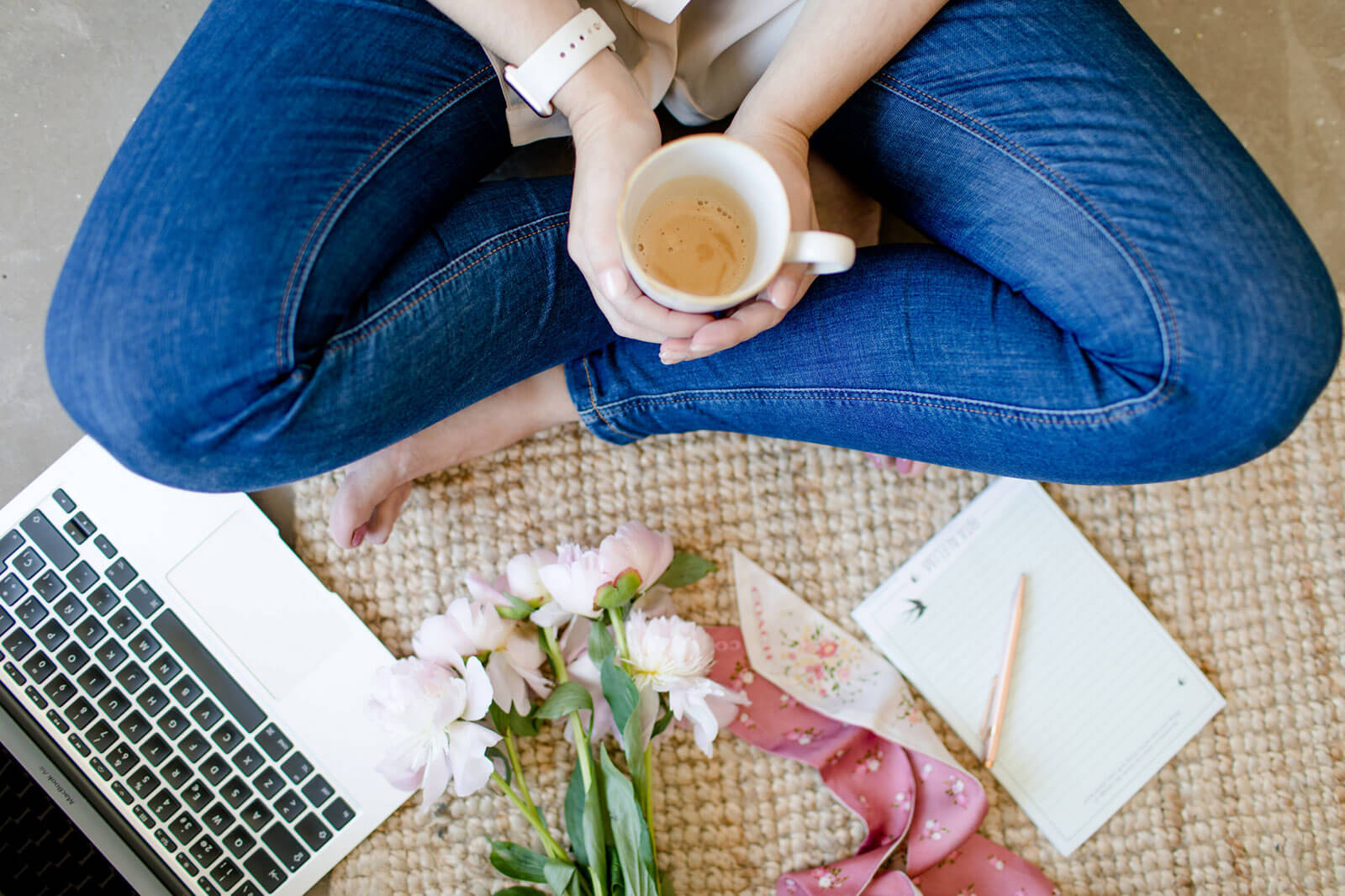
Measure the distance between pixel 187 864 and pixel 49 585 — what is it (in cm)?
26

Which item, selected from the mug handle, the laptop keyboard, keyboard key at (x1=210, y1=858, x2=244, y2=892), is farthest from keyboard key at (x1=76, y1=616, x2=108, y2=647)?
the mug handle

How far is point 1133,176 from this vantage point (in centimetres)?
58

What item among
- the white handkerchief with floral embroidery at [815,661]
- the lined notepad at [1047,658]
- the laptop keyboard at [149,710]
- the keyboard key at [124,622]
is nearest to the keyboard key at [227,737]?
the laptop keyboard at [149,710]

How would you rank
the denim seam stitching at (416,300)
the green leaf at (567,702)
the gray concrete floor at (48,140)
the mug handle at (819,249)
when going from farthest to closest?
the gray concrete floor at (48,140) → the green leaf at (567,702) → the denim seam stitching at (416,300) → the mug handle at (819,249)

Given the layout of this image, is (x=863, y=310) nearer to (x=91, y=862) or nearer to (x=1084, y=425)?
(x=1084, y=425)

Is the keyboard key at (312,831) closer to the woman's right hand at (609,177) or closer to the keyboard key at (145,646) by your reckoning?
the keyboard key at (145,646)

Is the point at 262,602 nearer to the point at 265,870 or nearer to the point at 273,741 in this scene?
the point at 273,741

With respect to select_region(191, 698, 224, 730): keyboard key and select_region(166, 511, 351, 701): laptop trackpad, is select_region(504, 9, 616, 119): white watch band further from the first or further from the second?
select_region(191, 698, 224, 730): keyboard key

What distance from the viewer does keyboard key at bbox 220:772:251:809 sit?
0.69 m

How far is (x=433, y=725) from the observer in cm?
62

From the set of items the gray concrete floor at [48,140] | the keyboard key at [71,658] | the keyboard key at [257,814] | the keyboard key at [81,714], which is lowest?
the keyboard key at [257,814]

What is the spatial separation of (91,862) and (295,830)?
147 millimetres

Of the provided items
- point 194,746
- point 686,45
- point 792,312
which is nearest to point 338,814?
point 194,746

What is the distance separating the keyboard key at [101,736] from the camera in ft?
2.23
